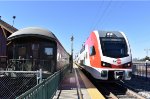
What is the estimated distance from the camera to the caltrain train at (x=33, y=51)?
1825 cm

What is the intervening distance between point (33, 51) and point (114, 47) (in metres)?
5.23

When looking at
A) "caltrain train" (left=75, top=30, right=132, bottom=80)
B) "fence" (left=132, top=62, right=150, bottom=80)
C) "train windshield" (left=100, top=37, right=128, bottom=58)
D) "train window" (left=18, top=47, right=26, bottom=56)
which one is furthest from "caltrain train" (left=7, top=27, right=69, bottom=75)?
"fence" (left=132, top=62, right=150, bottom=80)

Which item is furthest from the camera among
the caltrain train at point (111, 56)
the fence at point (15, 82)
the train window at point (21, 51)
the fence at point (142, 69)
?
the fence at point (142, 69)

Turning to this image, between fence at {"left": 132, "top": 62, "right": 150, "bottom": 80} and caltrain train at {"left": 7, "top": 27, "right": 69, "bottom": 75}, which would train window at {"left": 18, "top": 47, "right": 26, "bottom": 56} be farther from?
fence at {"left": 132, "top": 62, "right": 150, "bottom": 80}

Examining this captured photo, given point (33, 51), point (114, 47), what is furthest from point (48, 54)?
point (114, 47)

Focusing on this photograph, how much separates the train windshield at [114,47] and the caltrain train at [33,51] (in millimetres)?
3216

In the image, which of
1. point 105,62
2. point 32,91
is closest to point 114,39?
point 105,62

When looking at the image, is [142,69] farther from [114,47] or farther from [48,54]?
[48,54]

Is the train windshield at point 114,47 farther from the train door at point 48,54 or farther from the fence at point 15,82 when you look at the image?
the fence at point 15,82

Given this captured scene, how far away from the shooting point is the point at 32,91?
7.11 m

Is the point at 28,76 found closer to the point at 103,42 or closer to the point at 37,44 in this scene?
the point at 37,44

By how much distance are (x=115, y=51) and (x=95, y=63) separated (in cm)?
139

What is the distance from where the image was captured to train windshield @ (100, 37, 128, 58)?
16.9 m

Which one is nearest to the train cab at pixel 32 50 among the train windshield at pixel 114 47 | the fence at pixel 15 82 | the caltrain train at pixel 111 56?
the fence at pixel 15 82
